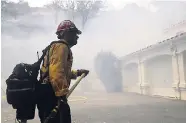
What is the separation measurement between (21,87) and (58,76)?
361mm

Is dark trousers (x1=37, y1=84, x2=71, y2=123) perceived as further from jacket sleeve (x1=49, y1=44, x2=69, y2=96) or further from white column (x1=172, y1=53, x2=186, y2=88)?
white column (x1=172, y1=53, x2=186, y2=88)

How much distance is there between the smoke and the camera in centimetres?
2856

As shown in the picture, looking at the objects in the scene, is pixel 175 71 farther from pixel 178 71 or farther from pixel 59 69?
pixel 59 69

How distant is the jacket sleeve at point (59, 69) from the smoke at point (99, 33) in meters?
22.0

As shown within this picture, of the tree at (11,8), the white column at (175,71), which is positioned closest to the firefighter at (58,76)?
the white column at (175,71)

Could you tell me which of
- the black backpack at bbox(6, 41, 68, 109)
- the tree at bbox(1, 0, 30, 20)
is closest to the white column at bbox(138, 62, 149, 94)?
the black backpack at bbox(6, 41, 68, 109)

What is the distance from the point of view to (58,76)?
214cm

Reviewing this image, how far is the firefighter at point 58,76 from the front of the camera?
2.15m

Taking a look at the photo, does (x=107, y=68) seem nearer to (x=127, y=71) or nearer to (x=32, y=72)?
(x=127, y=71)

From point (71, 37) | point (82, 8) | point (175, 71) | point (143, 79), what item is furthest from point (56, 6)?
point (71, 37)

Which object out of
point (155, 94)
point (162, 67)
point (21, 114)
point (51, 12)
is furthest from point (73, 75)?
point (51, 12)

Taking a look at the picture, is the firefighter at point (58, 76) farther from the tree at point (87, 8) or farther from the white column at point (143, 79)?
the tree at point (87, 8)

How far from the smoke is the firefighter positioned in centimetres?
2179

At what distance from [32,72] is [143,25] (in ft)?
100
